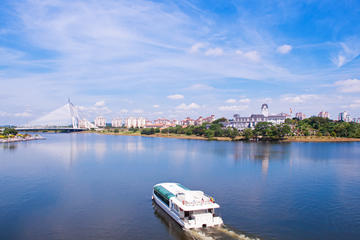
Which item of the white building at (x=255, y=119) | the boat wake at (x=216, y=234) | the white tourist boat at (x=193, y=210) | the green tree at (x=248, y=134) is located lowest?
the boat wake at (x=216, y=234)

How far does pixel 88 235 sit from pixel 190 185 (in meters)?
8.77

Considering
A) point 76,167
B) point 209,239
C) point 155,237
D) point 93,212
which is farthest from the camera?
point 76,167

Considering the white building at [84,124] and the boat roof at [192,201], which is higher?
the white building at [84,124]

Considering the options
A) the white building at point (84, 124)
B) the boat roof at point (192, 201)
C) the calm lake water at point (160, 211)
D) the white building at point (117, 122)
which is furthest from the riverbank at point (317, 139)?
the white building at point (117, 122)

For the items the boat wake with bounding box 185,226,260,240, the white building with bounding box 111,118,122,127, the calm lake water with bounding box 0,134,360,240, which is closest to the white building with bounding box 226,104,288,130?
the calm lake water with bounding box 0,134,360,240

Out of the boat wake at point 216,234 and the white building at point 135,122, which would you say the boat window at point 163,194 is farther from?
the white building at point 135,122

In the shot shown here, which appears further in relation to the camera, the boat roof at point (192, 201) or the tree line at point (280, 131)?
the tree line at point (280, 131)

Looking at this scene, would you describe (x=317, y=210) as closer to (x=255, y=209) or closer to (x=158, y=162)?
(x=255, y=209)

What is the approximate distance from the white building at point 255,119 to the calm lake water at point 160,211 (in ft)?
178

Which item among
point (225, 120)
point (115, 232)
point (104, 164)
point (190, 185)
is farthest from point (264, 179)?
point (225, 120)

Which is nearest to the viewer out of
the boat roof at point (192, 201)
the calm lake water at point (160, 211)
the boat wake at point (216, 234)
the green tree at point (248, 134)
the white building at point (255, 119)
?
the boat wake at point (216, 234)

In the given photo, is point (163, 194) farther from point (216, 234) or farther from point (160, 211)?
point (216, 234)

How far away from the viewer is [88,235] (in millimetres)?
10781

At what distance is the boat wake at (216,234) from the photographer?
10.1 m
